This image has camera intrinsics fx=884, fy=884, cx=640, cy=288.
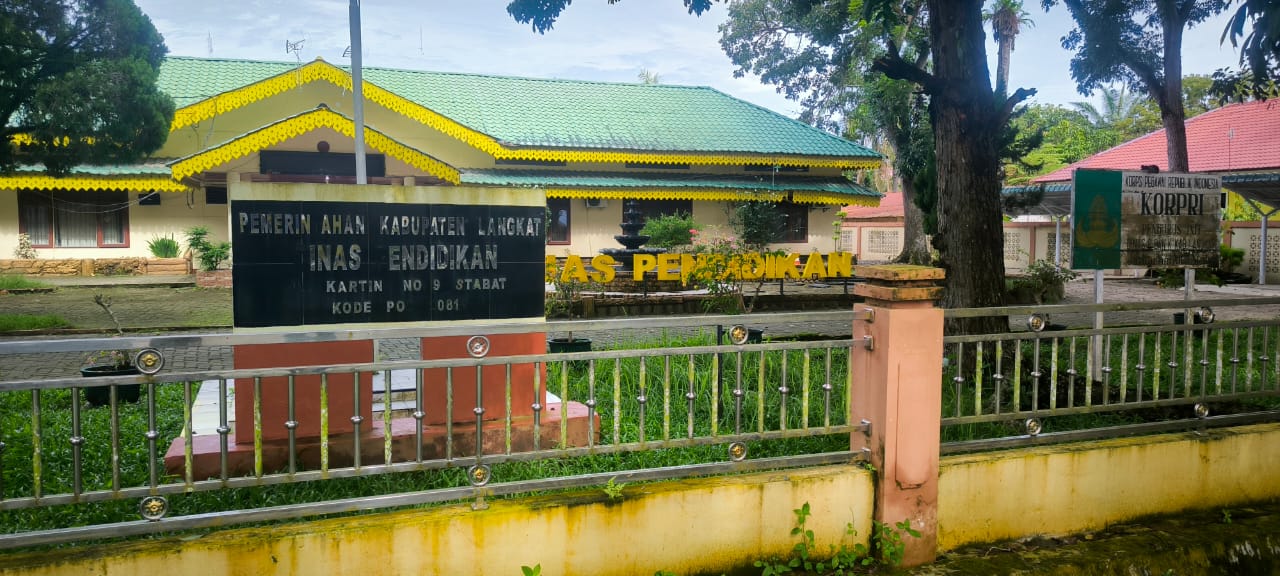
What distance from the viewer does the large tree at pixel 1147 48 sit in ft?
51.4

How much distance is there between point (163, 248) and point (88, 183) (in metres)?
2.33

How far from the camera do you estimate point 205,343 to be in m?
3.37

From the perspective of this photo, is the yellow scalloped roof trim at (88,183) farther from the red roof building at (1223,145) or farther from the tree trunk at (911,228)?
the red roof building at (1223,145)

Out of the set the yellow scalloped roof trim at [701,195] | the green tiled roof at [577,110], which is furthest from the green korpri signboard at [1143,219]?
the green tiled roof at [577,110]

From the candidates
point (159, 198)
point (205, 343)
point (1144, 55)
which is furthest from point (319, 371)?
point (159, 198)

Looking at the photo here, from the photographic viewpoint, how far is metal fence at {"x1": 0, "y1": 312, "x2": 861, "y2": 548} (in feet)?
10.8

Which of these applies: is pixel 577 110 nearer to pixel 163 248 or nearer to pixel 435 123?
pixel 435 123

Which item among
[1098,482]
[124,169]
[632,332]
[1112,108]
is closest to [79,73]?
[124,169]

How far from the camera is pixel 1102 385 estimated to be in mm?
5445

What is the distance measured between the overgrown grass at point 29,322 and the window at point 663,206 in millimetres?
15310

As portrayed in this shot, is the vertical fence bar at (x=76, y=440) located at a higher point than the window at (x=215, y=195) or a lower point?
lower

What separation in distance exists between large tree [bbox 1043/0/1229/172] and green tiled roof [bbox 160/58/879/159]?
8580 mm

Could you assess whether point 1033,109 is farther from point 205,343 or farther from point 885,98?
point 205,343

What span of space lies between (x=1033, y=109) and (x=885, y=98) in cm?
2840
